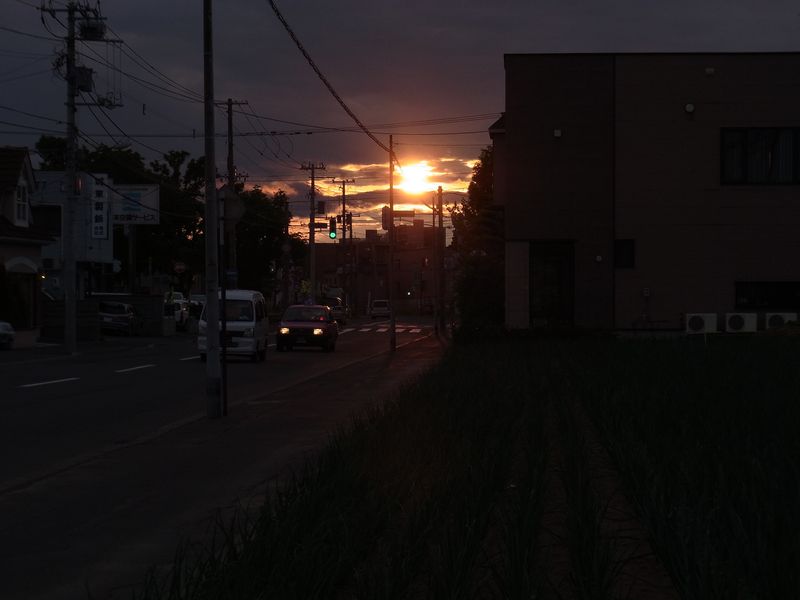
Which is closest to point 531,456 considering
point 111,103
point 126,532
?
point 126,532

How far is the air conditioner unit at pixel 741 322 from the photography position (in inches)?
1329

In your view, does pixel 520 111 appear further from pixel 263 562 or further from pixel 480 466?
pixel 263 562

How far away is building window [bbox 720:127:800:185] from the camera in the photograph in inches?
1410

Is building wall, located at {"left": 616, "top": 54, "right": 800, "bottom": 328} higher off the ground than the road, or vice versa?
building wall, located at {"left": 616, "top": 54, "right": 800, "bottom": 328}

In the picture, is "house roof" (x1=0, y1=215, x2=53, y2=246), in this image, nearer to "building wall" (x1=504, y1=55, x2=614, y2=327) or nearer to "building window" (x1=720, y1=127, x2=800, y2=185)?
"building wall" (x1=504, y1=55, x2=614, y2=327)

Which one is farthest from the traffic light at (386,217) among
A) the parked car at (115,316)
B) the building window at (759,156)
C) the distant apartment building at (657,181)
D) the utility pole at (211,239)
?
the utility pole at (211,239)

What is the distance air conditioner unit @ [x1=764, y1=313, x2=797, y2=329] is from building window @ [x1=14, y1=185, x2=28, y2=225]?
34978 mm

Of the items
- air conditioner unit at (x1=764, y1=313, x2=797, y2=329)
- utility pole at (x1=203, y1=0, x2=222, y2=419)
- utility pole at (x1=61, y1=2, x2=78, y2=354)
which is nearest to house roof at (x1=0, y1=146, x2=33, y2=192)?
utility pole at (x1=61, y1=2, x2=78, y2=354)

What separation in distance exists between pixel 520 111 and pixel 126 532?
3054 cm

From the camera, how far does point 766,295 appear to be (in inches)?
1426

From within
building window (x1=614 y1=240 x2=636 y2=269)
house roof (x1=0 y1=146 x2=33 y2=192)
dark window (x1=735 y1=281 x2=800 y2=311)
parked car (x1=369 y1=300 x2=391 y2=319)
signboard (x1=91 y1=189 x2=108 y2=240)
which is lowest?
parked car (x1=369 y1=300 x2=391 y2=319)

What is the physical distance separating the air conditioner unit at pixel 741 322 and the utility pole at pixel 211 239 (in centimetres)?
2165

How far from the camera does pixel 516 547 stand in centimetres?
569

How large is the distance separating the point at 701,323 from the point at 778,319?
215 inches
